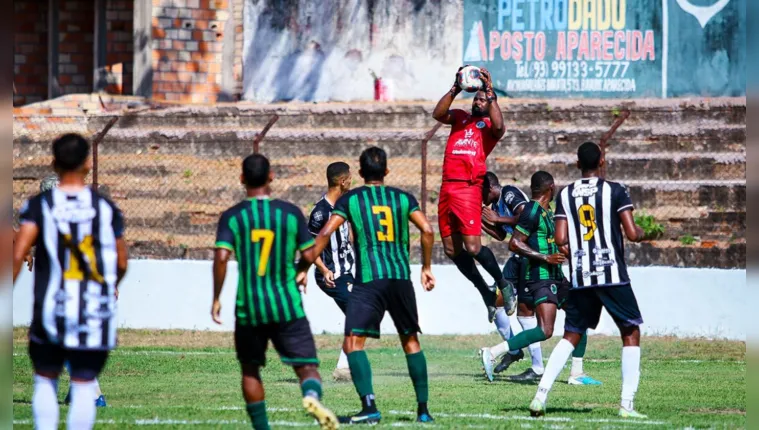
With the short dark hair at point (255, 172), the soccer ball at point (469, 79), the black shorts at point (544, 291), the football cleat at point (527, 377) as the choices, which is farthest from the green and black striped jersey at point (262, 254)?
the football cleat at point (527, 377)

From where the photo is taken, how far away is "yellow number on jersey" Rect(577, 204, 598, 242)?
10289 mm

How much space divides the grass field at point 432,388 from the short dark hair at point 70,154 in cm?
246

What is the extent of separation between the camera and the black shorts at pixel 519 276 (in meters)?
13.0

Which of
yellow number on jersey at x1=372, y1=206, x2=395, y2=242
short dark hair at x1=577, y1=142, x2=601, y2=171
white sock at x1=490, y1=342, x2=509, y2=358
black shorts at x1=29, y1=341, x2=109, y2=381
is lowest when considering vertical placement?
white sock at x1=490, y1=342, x2=509, y2=358

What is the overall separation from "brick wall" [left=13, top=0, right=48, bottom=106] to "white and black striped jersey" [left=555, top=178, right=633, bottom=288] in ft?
76.4

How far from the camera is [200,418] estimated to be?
9.89m

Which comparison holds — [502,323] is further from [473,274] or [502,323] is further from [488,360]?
[488,360]

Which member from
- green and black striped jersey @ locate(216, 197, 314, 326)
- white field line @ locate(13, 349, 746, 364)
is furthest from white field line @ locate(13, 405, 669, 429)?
white field line @ locate(13, 349, 746, 364)

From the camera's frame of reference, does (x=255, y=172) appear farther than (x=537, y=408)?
No

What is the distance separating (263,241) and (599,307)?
3398mm

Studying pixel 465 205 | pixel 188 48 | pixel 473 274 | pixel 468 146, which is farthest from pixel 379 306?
pixel 188 48

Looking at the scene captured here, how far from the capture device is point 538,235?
12703 millimetres

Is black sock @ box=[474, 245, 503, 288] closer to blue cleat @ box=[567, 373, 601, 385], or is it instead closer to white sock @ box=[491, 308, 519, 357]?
white sock @ box=[491, 308, 519, 357]

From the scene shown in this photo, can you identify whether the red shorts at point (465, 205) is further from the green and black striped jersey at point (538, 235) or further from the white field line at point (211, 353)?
the white field line at point (211, 353)
